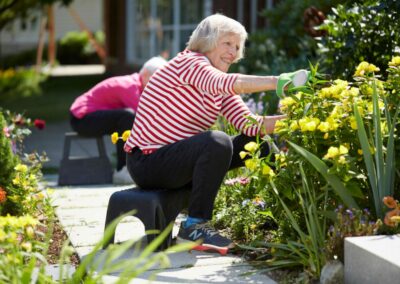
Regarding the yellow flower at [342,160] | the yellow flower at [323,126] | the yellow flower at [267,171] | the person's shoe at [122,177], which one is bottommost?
the person's shoe at [122,177]

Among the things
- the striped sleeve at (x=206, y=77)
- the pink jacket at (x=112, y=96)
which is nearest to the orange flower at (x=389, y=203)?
the striped sleeve at (x=206, y=77)

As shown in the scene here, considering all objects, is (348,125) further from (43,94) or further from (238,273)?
(43,94)

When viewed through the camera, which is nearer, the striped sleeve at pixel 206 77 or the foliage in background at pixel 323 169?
the foliage in background at pixel 323 169

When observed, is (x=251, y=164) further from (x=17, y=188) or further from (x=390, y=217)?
(x=17, y=188)

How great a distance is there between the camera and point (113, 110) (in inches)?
236

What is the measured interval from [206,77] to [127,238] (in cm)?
100

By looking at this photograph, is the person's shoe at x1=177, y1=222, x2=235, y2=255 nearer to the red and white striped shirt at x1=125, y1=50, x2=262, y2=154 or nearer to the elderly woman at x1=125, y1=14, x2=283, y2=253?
the elderly woman at x1=125, y1=14, x2=283, y2=253

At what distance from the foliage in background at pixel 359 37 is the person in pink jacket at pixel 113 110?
1508 mm

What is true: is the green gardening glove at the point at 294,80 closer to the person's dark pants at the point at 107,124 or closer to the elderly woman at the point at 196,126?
the elderly woman at the point at 196,126

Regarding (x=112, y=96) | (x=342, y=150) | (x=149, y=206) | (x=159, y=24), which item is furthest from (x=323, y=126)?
(x=159, y=24)

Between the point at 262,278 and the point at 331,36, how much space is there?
2830 mm

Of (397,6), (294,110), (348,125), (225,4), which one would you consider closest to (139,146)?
(294,110)

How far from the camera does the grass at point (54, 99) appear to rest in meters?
12.4

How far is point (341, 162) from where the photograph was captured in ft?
10.0
